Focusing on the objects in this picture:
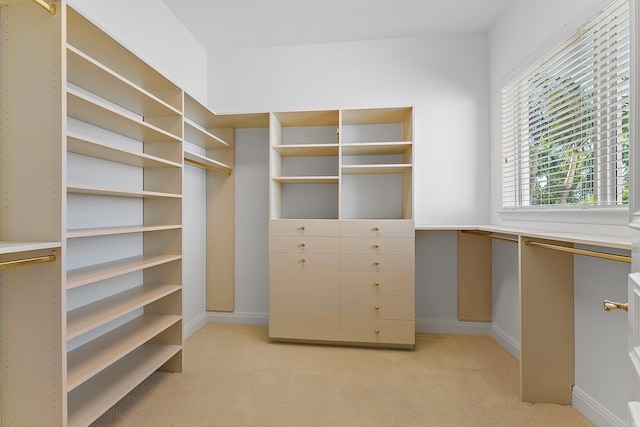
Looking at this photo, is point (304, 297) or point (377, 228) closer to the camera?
point (377, 228)

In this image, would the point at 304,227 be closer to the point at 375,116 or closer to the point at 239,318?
the point at 375,116

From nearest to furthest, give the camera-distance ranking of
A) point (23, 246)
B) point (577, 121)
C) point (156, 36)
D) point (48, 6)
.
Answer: point (23, 246), point (48, 6), point (577, 121), point (156, 36)

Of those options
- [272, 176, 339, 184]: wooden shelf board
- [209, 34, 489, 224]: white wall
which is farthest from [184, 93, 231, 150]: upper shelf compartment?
[209, 34, 489, 224]: white wall

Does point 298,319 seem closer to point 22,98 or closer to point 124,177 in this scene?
point 124,177

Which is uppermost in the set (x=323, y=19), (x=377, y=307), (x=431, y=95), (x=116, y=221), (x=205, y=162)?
(x=323, y=19)

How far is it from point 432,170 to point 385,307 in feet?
4.38

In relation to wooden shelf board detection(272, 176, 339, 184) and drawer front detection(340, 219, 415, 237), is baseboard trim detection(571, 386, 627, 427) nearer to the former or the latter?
drawer front detection(340, 219, 415, 237)

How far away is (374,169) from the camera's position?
9.43ft

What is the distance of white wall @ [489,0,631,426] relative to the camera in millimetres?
1633

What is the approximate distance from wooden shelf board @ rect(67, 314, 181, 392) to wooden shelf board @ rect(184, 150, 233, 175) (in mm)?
1204

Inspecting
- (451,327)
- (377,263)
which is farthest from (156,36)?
(451,327)

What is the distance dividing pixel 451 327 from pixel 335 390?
150 cm

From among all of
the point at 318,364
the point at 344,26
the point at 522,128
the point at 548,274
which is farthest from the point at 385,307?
the point at 344,26

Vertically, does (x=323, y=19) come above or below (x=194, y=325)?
above
